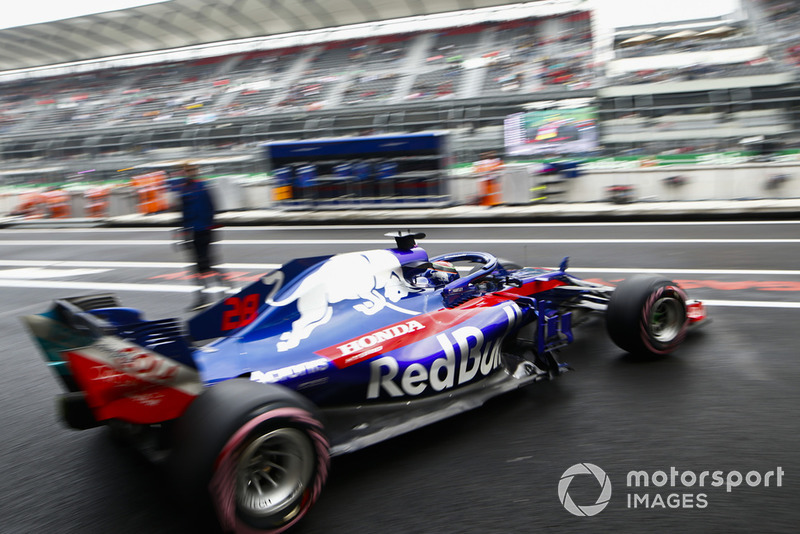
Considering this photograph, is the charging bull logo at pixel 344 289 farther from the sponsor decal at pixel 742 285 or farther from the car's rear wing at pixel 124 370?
the sponsor decal at pixel 742 285

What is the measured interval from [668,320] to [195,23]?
35372 millimetres

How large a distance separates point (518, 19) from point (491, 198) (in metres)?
18.5

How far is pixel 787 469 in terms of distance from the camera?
10.2ft

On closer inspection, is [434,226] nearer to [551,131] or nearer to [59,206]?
[551,131]

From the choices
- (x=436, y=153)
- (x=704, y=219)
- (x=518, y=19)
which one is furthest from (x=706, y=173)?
(x=518, y=19)

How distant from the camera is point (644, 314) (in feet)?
14.7

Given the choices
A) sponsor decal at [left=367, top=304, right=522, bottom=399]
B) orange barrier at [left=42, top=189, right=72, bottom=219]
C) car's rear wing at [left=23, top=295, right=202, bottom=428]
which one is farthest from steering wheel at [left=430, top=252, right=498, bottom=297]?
orange barrier at [left=42, top=189, right=72, bottom=219]

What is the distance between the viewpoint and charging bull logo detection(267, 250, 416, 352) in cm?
375

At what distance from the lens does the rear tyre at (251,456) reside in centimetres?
257

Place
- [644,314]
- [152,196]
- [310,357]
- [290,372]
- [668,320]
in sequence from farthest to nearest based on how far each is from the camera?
1. [152,196]
2. [668,320]
3. [644,314]
4. [310,357]
5. [290,372]

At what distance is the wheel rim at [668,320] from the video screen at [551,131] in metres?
13.7

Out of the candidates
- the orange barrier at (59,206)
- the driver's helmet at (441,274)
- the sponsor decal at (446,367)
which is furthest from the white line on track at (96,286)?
the orange barrier at (59,206)

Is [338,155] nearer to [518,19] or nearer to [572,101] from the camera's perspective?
[572,101]

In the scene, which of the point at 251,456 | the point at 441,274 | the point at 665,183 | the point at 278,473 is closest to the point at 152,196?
the point at 665,183
